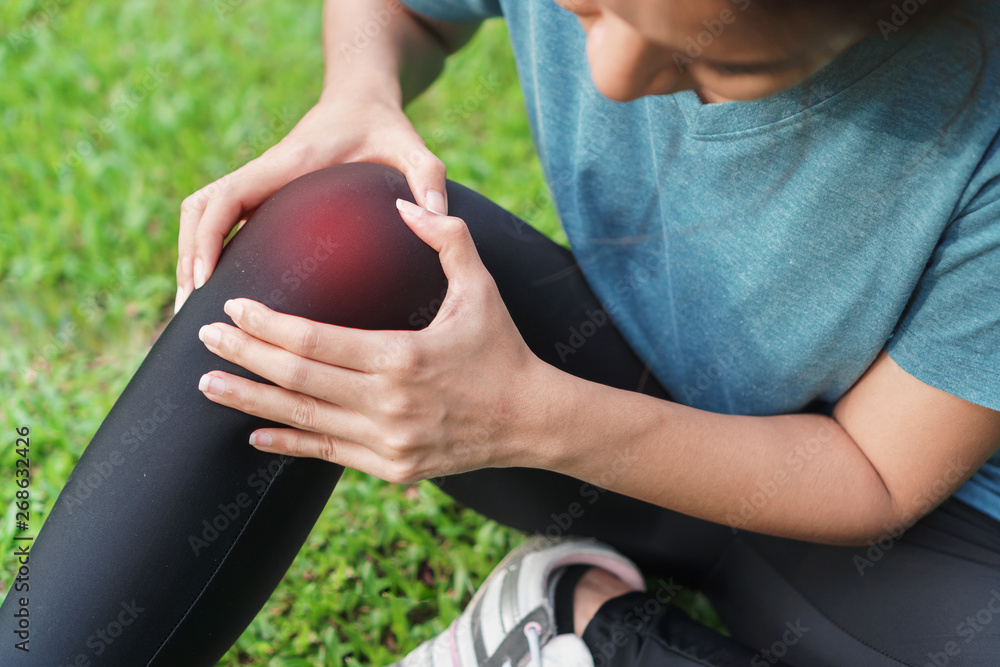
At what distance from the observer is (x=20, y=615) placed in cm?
82

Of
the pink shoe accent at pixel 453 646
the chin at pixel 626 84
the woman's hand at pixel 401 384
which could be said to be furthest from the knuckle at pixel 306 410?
the pink shoe accent at pixel 453 646

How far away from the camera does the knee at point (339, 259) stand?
0.84 meters

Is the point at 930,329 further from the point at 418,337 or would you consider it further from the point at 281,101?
the point at 281,101

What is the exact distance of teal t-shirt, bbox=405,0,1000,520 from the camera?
2.44 ft

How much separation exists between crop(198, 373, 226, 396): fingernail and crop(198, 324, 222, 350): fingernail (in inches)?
1.3

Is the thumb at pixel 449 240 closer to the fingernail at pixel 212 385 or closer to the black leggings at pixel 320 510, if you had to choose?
the black leggings at pixel 320 510

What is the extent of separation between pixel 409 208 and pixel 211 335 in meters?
0.24

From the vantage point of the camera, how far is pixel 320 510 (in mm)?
955

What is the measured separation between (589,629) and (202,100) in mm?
1846

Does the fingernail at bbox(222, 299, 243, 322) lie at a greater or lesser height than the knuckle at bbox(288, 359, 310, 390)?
greater

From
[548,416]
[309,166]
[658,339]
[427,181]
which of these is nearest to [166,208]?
[309,166]

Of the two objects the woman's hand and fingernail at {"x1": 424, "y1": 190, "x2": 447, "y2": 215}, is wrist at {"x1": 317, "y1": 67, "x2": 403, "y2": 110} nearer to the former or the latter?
fingernail at {"x1": 424, "y1": 190, "x2": 447, "y2": 215}

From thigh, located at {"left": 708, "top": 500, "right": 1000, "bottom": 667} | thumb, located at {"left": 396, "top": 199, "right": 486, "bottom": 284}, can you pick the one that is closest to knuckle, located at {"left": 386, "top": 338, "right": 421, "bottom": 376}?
thumb, located at {"left": 396, "top": 199, "right": 486, "bottom": 284}

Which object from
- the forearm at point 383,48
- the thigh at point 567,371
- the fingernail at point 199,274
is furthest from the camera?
the forearm at point 383,48
